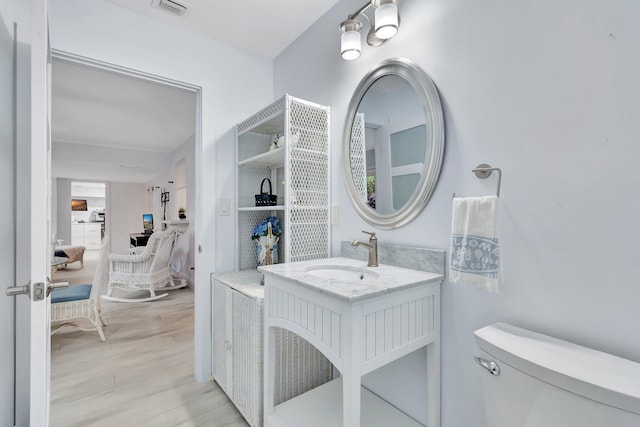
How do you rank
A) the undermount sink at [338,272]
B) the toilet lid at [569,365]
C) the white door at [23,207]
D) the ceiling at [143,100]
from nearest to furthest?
the toilet lid at [569,365], the white door at [23,207], the undermount sink at [338,272], the ceiling at [143,100]

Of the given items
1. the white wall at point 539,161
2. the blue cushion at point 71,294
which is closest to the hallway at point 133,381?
the blue cushion at point 71,294

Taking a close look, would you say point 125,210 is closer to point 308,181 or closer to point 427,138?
point 308,181

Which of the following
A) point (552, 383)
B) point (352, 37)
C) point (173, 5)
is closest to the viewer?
point (552, 383)

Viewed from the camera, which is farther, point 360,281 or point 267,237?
point 267,237

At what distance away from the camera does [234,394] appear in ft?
5.78

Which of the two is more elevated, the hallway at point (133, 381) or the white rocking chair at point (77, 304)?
the white rocking chair at point (77, 304)

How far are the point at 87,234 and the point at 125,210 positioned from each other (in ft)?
10.8

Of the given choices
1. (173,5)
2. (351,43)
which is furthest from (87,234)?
(351,43)

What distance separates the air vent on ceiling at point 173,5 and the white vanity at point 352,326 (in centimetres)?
172

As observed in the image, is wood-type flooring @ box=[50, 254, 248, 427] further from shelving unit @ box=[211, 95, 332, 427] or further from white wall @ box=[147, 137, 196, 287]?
white wall @ box=[147, 137, 196, 287]

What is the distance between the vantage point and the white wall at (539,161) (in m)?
0.83

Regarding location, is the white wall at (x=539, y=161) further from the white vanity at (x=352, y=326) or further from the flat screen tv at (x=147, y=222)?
the flat screen tv at (x=147, y=222)

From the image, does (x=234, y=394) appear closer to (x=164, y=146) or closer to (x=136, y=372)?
(x=136, y=372)

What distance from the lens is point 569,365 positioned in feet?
2.45
